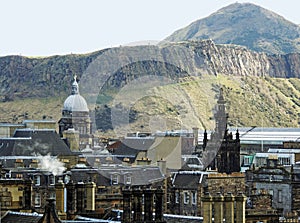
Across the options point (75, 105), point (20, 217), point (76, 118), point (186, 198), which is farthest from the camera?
point (75, 105)

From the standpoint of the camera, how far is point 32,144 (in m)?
104

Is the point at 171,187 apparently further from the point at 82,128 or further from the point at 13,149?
the point at 82,128

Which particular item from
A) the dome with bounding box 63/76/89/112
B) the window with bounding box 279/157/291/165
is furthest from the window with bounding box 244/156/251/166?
the dome with bounding box 63/76/89/112

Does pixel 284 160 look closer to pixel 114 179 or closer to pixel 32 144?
pixel 32 144

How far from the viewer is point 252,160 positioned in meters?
108

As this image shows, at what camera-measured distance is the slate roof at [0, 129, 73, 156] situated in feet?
330

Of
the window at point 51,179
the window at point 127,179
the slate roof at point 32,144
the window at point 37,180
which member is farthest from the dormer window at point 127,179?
the slate roof at point 32,144

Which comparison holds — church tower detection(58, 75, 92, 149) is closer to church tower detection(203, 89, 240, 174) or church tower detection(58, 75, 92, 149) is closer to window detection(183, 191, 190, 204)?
church tower detection(203, 89, 240, 174)

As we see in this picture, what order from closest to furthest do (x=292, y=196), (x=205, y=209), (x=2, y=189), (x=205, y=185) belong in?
(x=205, y=209) → (x=2, y=189) → (x=205, y=185) → (x=292, y=196)

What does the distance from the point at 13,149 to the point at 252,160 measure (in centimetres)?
2352

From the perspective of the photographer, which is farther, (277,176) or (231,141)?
(231,141)

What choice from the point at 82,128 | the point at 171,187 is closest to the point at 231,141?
the point at 171,187

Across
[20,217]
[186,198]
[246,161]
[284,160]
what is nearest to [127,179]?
[186,198]

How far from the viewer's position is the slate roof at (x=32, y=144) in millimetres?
100562
